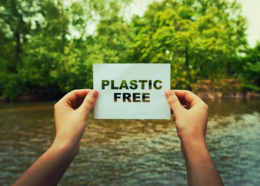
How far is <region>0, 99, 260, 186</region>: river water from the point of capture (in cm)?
816

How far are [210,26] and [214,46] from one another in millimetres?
3159

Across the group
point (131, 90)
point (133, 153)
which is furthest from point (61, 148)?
point (133, 153)

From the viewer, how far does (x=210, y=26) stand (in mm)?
33875

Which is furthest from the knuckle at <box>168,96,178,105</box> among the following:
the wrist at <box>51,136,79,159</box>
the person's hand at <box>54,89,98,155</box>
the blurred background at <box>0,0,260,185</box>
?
the blurred background at <box>0,0,260,185</box>

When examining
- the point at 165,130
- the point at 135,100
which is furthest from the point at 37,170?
the point at 165,130

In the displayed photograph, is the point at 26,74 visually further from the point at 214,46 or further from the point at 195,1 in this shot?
the point at 195,1

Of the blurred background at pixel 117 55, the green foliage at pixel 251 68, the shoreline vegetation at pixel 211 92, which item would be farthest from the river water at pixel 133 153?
the green foliage at pixel 251 68

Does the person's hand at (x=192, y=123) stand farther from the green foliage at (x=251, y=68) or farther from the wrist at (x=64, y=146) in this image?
the green foliage at (x=251, y=68)

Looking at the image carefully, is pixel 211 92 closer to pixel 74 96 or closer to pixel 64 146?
pixel 74 96

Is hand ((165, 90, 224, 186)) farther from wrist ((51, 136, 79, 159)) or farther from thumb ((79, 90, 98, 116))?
wrist ((51, 136, 79, 159))

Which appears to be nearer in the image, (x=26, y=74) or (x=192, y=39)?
(x=192, y=39)

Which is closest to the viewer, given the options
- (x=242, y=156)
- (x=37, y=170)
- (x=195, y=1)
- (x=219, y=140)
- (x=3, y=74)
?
(x=37, y=170)

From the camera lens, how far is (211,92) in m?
37.6

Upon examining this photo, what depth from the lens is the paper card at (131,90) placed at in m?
1.83
